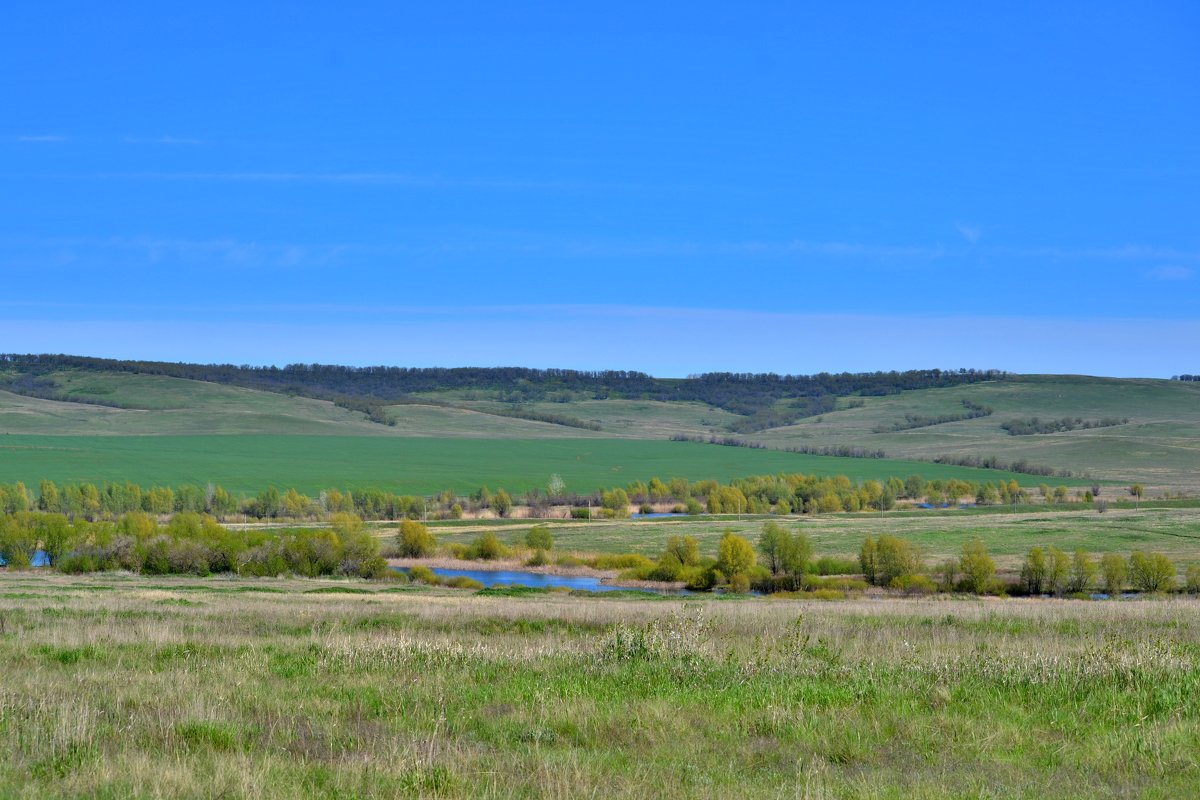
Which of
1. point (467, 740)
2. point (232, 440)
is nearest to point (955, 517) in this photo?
point (467, 740)

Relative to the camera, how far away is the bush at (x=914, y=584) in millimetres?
56500

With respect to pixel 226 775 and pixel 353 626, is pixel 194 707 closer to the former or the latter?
pixel 226 775

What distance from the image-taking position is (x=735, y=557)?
199 ft

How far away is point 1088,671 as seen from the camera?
34.0ft

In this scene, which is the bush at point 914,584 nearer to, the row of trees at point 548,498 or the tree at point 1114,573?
the tree at point 1114,573

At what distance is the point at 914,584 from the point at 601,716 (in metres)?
52.8

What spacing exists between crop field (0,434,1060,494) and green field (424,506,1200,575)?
39.3 m

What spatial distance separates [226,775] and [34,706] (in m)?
3.18

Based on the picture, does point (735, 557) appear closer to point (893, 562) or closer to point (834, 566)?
point (893, 562)

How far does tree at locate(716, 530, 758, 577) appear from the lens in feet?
198

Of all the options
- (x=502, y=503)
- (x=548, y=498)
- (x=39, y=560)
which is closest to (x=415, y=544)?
(x=39, y=560)

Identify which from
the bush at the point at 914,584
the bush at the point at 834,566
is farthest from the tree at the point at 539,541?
the bush at the point at 914,584

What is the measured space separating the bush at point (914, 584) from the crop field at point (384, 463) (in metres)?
82.3

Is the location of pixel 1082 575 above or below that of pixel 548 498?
above
